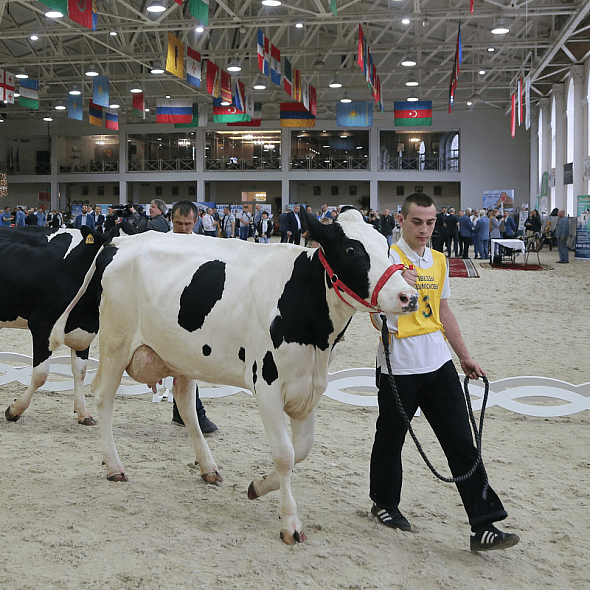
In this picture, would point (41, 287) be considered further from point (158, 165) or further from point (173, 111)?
point (158, 165)

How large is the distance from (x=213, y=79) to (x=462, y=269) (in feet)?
29.5

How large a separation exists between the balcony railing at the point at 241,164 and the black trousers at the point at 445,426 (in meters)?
38.5

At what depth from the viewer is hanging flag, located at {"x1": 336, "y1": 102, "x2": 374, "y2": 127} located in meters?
25.0

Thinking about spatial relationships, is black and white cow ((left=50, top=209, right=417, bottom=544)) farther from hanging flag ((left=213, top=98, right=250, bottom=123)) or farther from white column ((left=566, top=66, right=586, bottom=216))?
white column ((left=566, top=66, right=586, bottom=216))

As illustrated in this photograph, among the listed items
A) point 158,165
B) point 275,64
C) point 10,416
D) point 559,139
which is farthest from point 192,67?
point 158,165

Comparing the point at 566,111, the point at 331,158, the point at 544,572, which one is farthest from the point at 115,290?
the point at 331,158

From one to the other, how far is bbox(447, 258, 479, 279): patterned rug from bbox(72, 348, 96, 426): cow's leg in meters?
13.5

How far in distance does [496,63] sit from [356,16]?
33.3 ft

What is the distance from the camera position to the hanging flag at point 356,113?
81.9ft

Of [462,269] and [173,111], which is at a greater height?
[173,111]

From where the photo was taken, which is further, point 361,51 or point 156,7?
point 361,51

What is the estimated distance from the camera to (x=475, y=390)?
5637mm

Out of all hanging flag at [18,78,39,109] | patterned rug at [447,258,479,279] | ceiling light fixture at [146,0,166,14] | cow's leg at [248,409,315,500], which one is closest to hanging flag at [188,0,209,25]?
ceiling light fixture at [146,0,166,14]

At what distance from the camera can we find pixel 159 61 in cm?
2608
